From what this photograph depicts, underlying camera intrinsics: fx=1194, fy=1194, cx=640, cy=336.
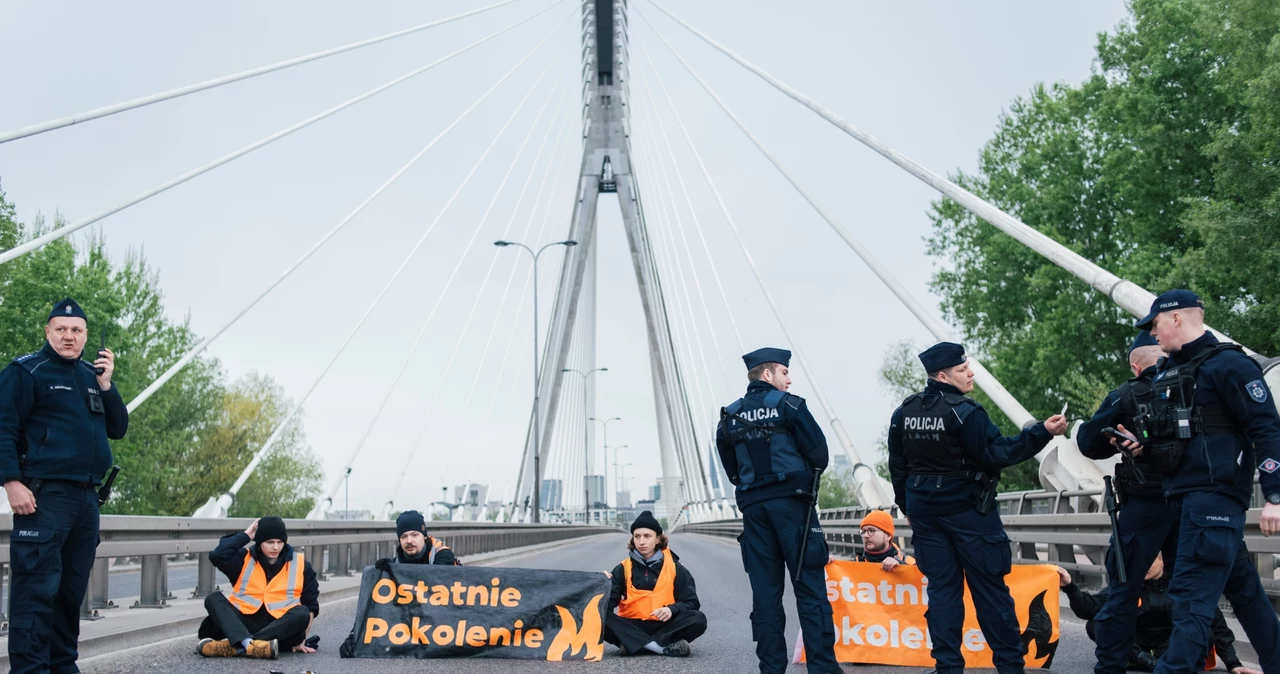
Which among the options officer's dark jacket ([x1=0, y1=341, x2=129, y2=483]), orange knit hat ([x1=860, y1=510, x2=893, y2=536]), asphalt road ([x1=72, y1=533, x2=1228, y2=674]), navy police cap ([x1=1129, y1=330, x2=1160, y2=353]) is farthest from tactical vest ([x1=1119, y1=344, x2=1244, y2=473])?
officer's dark jacket ([x1=0, y1=341, x2=129, y2=483])

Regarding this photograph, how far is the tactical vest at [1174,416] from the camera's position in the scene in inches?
224

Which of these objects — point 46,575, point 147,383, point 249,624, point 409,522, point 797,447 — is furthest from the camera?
point 147,383

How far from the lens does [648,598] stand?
8734 millimetres

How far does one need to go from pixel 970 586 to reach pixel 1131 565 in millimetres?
863

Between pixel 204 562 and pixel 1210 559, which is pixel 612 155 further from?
pixel 1210 559

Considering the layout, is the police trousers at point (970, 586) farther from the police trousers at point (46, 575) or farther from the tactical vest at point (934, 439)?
the police trousers at point (46, 575)

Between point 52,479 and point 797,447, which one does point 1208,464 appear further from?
point 52,479

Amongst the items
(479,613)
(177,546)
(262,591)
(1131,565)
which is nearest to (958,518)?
(1131,565)

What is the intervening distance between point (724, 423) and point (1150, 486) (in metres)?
2.35

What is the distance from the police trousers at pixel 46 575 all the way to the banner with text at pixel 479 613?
235 cm

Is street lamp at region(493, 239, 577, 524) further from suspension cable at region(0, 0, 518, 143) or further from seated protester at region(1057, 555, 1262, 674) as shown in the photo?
seated protester at region(1057, 555, 1262, 674)

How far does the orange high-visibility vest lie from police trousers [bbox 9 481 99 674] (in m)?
3.82

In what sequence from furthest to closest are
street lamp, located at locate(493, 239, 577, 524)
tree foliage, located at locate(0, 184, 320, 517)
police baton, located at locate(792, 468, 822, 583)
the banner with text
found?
street lamp, located at locate(493, 239, 577, 524) < tree foliage, located at locate(0, 184, 320, 517) < the banner with text < police baton, located at locate(792, 468, 822, 583)

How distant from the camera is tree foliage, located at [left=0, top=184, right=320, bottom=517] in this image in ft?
115
